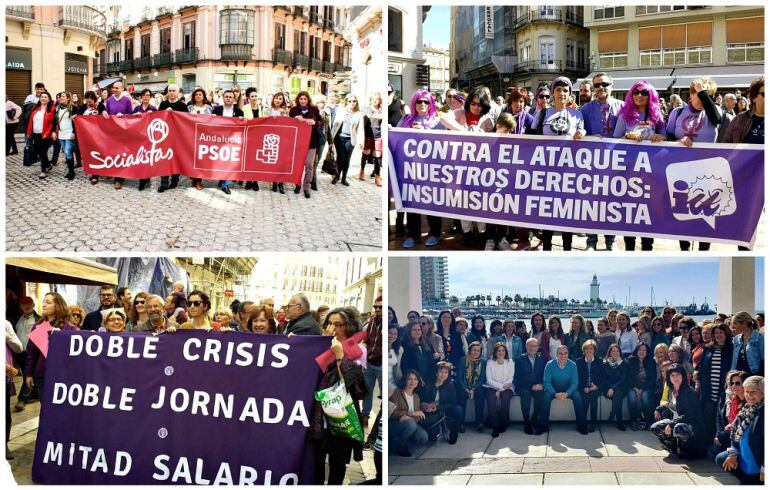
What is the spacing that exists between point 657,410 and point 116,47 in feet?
35.2

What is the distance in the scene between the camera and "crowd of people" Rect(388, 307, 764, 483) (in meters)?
4.98

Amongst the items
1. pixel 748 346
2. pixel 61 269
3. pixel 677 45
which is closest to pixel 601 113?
pixel 748 346

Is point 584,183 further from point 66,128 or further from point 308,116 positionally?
point 66,128

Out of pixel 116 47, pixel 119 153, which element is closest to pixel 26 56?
pixel 116 47

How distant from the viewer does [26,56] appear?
1012cm

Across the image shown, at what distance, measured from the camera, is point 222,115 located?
25.8 ft

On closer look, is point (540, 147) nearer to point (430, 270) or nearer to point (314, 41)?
point (430, 270)

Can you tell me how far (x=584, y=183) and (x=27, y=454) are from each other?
5.40 m

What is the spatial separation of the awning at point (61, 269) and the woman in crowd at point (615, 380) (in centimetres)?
543

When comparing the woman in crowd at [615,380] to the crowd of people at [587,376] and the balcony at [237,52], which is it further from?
the balcony at [237,52]

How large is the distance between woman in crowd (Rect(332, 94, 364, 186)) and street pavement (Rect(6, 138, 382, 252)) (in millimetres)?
330

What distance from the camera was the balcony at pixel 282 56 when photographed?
16047 mm

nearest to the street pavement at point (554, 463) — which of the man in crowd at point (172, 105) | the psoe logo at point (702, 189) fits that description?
the psoe logo at point (702, 189)

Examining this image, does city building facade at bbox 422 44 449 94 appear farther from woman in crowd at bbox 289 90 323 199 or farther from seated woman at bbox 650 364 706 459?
seated woman at bbox 650 364 706 459
